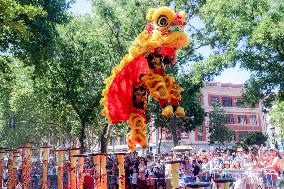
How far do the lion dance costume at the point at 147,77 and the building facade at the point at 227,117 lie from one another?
128ft

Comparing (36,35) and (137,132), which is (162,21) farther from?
(36,35)

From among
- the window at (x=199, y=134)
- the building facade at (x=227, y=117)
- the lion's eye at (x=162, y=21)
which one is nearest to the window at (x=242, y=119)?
the building facade at (x=227, y=117)

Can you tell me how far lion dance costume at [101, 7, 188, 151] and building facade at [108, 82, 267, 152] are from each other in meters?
39.2

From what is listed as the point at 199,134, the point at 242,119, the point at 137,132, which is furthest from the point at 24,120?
the point at 137,132

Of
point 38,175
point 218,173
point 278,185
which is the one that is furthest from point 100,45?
point 278,185

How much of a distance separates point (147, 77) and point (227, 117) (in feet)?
149

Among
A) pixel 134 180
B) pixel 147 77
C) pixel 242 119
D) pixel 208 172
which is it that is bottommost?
pixel 134 180

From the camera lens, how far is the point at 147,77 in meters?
7.75

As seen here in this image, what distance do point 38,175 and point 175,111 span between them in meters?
13.6

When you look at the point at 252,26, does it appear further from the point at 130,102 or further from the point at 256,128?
the point at 256,128

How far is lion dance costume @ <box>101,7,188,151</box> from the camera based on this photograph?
24.7 ft

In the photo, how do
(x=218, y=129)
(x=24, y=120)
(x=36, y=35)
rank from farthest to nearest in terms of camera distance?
(x=24, y=120), (x=218, y=129), (x=36, y=35)

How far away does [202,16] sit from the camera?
80.0 feet

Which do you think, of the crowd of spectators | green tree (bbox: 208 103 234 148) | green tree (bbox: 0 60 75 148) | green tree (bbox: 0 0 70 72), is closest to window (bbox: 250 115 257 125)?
green tree (bbox: 208 103 234 148)
